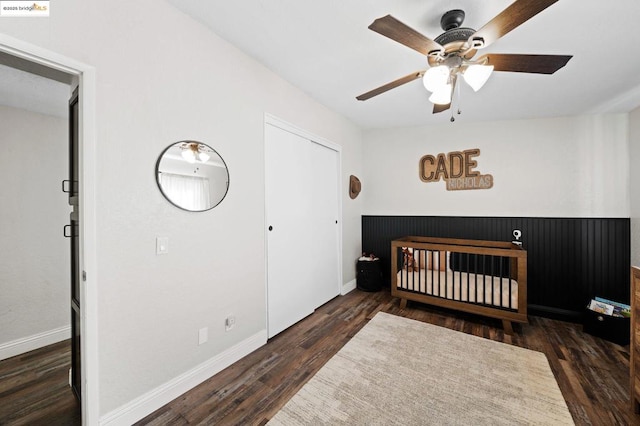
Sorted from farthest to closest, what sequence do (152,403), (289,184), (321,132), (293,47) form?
(321,132) → (289,184) → (293,47) → (152,403)

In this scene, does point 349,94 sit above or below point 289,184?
above

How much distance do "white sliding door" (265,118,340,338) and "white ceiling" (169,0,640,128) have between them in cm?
68

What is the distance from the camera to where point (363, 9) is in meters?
1.57

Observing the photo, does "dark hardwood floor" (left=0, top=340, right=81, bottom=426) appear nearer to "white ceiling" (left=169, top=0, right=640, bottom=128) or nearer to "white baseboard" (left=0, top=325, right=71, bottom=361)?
"white baseboard" (left=0, top=325, right=71, bottom=361)

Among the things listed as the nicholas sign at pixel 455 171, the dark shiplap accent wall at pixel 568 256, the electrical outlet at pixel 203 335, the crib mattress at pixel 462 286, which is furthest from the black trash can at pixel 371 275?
the electrical outlet at pixel 203 335

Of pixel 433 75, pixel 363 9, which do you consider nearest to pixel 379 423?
pixel 433 75

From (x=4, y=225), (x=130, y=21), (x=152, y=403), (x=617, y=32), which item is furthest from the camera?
(x=4, y=225)

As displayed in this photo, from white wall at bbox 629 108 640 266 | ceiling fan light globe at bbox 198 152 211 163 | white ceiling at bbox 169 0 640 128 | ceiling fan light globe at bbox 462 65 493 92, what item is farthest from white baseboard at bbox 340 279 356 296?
white wall at bbox 629 108 640 266

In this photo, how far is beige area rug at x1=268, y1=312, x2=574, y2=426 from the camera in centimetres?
150

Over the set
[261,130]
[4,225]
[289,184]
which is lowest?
[4,225]

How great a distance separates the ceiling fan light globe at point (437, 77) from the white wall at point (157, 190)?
4.55ft

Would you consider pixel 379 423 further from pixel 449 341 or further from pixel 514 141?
pixel 514 141

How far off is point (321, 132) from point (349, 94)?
54cm

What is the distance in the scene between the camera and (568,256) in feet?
9.91
